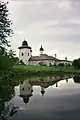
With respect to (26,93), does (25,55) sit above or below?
above

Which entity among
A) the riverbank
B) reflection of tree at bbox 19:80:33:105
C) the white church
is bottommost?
reflection of tree at bbox 19:80:33:105

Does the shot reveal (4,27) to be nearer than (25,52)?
Yes

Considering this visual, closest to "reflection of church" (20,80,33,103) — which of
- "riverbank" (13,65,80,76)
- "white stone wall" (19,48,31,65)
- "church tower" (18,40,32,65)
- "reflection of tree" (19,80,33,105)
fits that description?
"reflection of tree" (19,80,33,105)

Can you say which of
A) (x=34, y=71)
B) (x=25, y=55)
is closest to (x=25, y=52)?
(x=25, y=55)

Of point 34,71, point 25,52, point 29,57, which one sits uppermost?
point 25,52

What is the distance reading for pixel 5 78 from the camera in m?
41.3

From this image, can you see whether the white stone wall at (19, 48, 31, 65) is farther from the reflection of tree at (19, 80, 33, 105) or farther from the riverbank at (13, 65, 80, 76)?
the reflection of tree at (19, 80, 33, 105)

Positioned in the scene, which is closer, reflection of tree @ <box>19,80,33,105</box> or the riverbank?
reflection of tree @ <box>19,80,33,105</box>

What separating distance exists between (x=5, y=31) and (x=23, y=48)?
85.1m

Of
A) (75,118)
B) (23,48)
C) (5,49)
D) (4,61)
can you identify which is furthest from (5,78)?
(23,48)

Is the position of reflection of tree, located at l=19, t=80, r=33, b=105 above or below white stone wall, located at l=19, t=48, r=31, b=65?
below

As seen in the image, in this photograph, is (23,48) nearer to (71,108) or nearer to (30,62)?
(30,62)

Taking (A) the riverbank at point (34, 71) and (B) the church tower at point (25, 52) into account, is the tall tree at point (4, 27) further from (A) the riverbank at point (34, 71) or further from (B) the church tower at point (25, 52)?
(B) the church tower at point (25, 52)

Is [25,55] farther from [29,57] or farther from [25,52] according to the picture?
[29,57]
